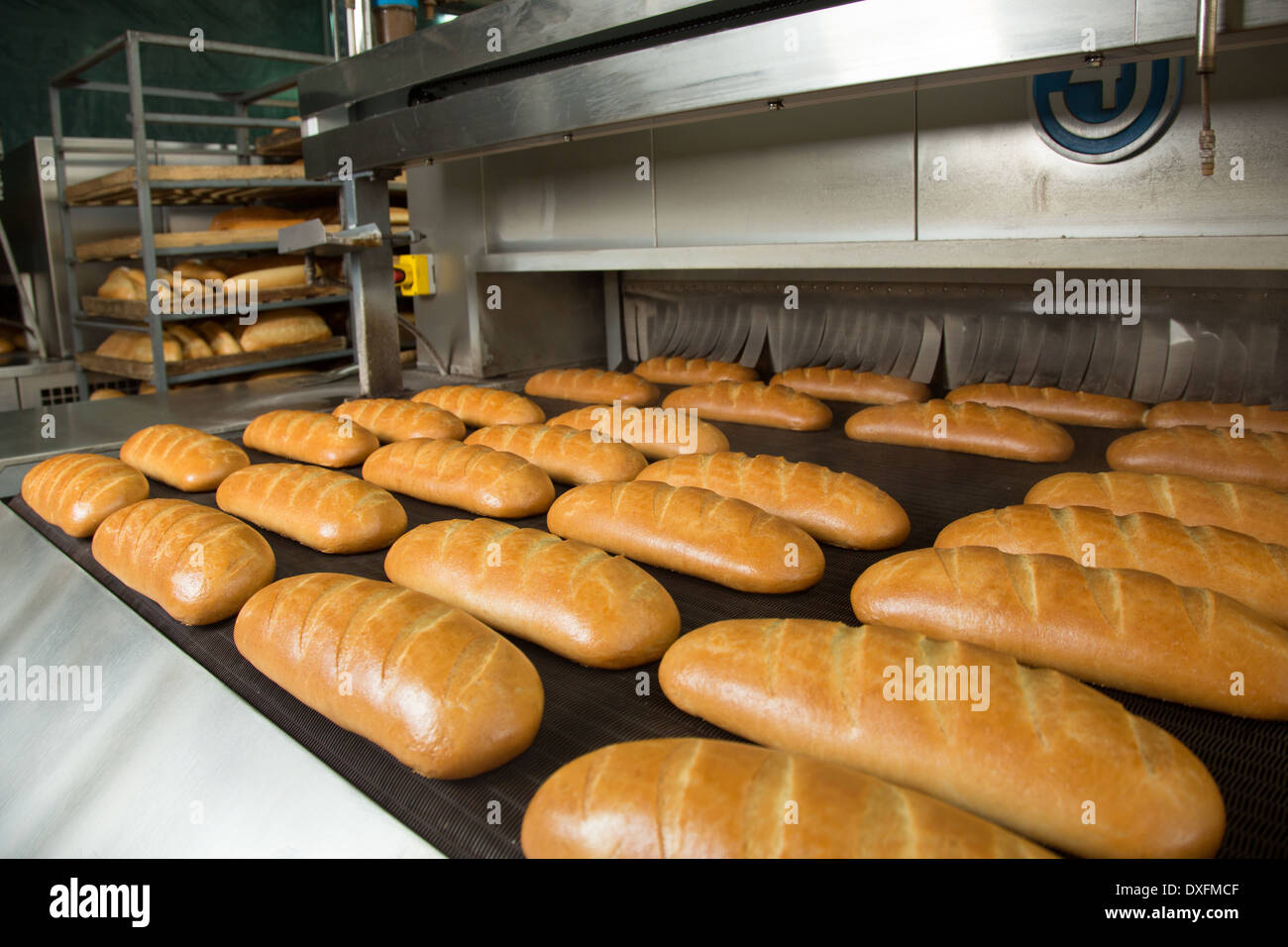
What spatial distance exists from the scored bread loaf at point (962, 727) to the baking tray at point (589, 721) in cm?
8

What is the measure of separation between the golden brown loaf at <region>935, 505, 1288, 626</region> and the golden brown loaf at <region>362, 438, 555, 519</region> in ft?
3.56

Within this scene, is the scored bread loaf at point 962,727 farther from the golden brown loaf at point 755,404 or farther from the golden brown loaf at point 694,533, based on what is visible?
the golden brown loaf at point 755,404

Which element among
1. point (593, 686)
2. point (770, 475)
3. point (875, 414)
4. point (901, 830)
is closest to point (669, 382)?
point (875, 414)

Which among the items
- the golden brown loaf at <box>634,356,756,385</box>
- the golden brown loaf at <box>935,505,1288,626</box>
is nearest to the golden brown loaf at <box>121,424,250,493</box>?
the golden brown loaf at <box>634,356,756,385</box>

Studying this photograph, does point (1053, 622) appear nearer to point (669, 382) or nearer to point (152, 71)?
point (669, 382)

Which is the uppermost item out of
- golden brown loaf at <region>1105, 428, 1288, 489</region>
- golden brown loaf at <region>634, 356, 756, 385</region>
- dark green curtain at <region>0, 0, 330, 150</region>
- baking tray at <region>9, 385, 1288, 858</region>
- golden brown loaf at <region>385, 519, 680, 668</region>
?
dark green curtain at <region>0, 0, 330, 150</region>

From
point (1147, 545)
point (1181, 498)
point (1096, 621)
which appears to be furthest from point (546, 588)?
point (1181, 498)

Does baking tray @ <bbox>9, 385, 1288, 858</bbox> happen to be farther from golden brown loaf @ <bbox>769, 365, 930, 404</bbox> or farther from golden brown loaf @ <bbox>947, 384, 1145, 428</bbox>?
golden brown loaf @ <bbox>769, 365, 930, 404</bbox>

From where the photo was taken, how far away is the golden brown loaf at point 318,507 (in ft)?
7.01

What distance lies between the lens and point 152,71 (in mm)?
7984

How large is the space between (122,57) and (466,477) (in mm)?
8270

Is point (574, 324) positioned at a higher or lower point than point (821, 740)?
higher

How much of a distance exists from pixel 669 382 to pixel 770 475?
1.65 metres

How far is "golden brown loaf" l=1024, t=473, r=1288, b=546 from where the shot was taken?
1.96 meters
